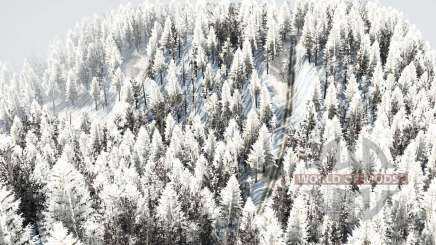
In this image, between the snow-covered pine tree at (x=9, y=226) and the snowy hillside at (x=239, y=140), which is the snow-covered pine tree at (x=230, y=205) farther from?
the snow-covered pine tree at (x=9, y=226)

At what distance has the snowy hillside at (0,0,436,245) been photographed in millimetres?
61719

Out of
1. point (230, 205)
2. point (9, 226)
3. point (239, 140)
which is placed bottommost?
point (9, 226)

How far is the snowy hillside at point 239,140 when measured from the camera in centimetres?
6172

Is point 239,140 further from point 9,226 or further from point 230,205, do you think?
point 9,226

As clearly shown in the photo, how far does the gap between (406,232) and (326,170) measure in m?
18.6

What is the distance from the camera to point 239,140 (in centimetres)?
10594

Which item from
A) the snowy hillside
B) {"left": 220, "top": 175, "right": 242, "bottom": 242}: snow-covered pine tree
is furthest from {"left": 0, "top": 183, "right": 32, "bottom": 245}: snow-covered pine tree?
{"left": 220, "top": 175, "right": 242, "bottom": 242}: snow-covered pine tree

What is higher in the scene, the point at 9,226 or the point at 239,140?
the point at 239,140

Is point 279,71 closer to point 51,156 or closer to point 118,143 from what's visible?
point 118,143

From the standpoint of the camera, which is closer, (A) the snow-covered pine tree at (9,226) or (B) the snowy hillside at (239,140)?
(A) the snow-covered pine tree at (9,226)

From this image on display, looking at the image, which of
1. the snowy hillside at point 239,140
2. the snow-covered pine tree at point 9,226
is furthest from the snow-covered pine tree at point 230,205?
the snow-covered pine tree at point 9,226

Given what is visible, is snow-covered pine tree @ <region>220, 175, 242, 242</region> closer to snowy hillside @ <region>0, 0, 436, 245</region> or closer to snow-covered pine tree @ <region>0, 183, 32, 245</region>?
snowy hillside @ <region>0, 0, 436, 245</region>

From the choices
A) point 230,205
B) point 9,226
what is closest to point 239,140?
point 230,205

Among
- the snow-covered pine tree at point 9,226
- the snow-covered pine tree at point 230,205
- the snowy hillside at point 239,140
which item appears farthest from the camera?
the snow-covered pine tree at point 230,205
